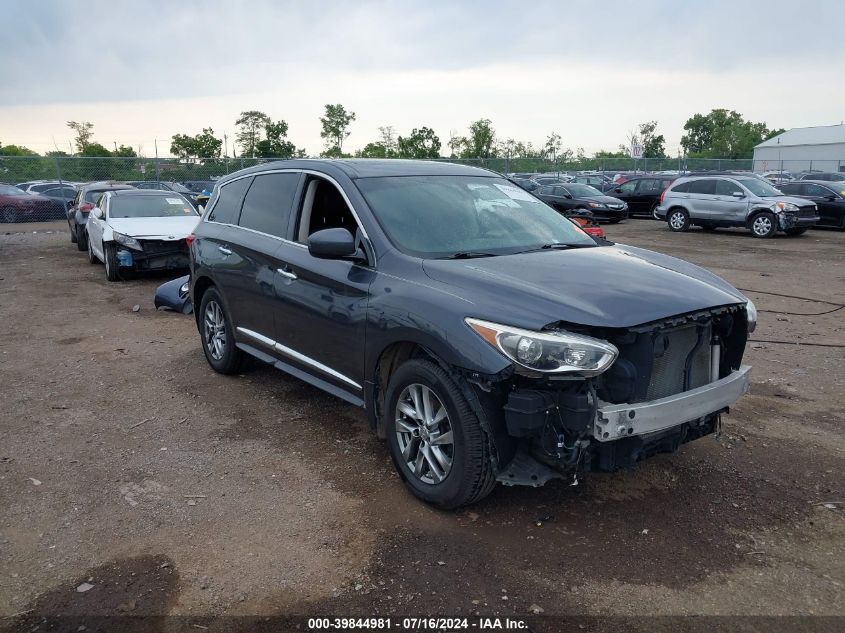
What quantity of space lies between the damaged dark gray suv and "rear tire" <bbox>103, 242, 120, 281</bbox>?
755 centimetres

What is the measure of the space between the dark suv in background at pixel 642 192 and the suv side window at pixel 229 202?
67.9 ft

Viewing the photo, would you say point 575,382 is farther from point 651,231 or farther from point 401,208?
point 651,231

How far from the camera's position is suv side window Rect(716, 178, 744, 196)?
19641mm

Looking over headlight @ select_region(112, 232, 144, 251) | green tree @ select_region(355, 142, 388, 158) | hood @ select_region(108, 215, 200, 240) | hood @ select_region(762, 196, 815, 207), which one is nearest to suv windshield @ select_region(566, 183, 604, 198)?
hood @ select_region(762, 196, 815, 207)

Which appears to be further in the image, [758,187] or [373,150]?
[373,150]

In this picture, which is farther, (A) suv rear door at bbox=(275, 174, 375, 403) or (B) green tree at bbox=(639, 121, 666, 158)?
(B) green tree at bbox=(639, 121, 666, 158)

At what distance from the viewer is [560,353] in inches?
128

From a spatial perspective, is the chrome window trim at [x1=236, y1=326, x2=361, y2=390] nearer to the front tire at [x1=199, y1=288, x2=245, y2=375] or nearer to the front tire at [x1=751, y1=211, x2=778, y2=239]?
the front tire at [x1=199, y1=288, x2=245, y2=375]

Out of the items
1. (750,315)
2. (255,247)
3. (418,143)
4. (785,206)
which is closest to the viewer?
(750,315)

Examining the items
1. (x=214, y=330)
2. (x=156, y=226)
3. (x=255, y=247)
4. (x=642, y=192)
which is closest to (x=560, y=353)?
(x=255, y=247)

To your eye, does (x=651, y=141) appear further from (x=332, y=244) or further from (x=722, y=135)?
(x=332, y=244)

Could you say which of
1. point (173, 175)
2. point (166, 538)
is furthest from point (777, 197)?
point (173, 175)

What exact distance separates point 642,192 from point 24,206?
75.5 feet

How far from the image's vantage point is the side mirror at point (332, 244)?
4152 millimetres
